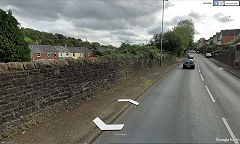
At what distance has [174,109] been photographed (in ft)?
19.6

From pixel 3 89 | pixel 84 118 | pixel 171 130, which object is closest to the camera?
pixel 3 89

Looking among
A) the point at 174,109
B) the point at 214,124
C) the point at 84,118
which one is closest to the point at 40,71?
the point at 84,118

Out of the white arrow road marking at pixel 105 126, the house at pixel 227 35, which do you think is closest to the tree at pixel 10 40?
the white arrow road marking at pixel 105 126

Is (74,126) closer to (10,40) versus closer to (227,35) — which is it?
(10,40)

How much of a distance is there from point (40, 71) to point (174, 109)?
17.5ft

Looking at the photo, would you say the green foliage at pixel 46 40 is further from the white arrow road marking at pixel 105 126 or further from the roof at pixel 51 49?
the white arrow road marking at pixel 105 126

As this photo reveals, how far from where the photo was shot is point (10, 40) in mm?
4715

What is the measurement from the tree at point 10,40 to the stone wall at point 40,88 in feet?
3.23

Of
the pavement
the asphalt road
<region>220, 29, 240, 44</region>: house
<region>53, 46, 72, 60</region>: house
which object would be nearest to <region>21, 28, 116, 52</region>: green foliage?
<region>53, 46, 72, 60</region>: house

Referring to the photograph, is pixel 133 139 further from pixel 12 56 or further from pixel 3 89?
pixel 12 56

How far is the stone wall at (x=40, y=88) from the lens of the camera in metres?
3.74

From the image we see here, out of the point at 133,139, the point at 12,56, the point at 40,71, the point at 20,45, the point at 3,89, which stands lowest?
the point at 133,139

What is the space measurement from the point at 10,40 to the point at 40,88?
1.91 metres

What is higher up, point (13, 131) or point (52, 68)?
point (52, 68)
